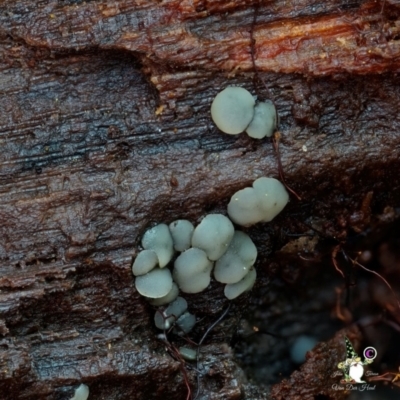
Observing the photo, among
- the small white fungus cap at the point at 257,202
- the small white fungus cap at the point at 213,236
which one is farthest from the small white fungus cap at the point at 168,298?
the small white fungus cap at the point at 257,202

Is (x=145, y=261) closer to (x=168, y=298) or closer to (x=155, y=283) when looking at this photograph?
(x=155, y=283)

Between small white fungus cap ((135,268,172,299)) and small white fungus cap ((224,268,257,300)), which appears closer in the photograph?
small white fungus cap ((135,268,172,299))

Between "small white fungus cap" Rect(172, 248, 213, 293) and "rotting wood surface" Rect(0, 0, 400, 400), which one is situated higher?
"rotting wood surface" Rect(0, 0, 400, 400)

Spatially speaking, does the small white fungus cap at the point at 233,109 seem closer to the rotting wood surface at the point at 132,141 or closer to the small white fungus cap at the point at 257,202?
the rotting wood surface at the point at 132,141

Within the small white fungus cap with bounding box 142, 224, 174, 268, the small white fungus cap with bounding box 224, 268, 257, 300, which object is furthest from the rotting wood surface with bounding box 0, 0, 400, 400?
the small white fungus cap with bounding box 224, 268, 257, 300

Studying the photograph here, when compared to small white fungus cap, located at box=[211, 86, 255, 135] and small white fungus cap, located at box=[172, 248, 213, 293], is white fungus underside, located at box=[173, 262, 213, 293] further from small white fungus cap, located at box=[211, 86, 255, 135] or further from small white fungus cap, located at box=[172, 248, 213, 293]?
small white fungus cap, located at box=[211, 86, 255, 135]

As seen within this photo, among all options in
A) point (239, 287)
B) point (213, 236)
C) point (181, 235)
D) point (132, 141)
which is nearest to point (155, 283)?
point (181, 235)
